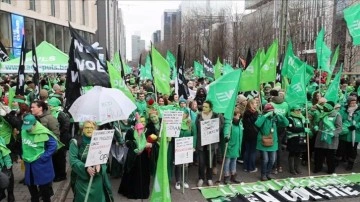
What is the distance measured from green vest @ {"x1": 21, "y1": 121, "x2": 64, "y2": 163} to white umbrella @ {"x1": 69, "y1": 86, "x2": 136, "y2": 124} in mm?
806

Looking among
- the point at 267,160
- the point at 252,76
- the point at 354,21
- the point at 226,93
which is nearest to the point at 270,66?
the point at 252,76

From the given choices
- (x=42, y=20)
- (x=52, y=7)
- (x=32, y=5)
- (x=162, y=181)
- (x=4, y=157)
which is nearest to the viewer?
(x=162, y=181)

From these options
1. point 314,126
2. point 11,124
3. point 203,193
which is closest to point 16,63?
point 11,124

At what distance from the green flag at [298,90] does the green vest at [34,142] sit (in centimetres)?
517

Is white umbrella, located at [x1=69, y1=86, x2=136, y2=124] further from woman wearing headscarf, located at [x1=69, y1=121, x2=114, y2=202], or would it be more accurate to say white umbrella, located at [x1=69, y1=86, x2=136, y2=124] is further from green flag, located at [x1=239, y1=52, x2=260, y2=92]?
green flag, located at [x1=239, y1=52, x2=260, y2=92]

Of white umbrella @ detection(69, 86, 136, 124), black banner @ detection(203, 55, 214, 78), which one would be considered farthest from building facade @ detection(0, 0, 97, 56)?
white umbrella @ detection(69, 86, 136, 124)

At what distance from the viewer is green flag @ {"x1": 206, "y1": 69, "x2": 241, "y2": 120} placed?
6.94m

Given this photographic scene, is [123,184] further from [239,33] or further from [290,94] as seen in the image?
[239,33]

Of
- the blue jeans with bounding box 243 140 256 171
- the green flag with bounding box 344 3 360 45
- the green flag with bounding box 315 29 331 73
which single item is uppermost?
the green flag with bounding box 344 3 360 45

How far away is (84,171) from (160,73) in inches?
165

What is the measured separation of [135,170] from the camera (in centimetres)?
664

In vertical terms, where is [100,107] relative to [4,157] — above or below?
above

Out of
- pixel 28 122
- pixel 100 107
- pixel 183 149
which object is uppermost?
pixel 100 107

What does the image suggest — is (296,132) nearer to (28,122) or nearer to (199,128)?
(199,128)
